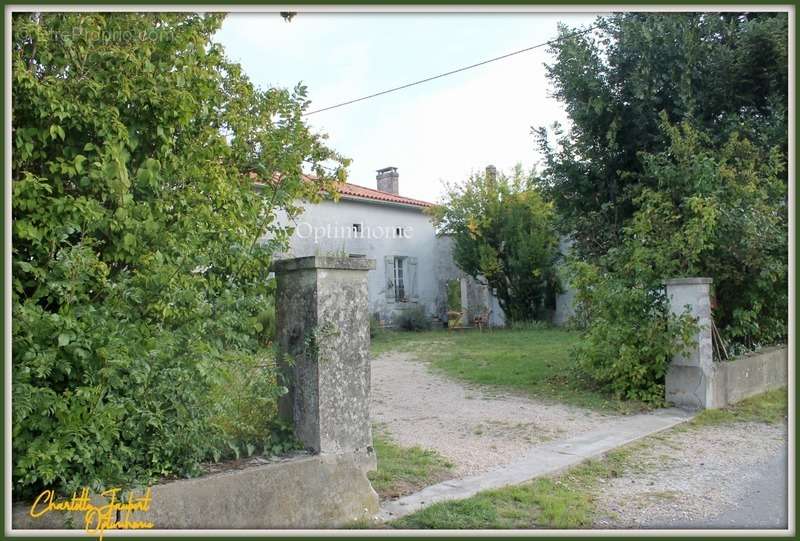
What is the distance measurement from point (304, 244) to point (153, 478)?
15.1 m

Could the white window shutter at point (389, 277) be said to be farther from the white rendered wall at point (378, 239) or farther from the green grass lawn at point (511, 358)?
the green grass lawn at point (511, 358)

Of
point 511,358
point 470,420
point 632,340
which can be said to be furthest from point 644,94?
point 470,420

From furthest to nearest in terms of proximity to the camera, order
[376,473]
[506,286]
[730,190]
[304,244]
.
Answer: [506,286] < [304,244] < [730,190] < [376,473]

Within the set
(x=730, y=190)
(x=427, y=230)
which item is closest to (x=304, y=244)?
(x=427, y=230)

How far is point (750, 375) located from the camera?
8398 mm

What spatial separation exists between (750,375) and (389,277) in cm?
1377

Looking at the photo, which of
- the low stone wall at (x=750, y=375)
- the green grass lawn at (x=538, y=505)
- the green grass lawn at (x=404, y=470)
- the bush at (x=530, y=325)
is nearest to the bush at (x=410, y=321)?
the bush at (x=530, y=325)

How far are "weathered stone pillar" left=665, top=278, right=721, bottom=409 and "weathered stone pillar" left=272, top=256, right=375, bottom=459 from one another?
4.92 m

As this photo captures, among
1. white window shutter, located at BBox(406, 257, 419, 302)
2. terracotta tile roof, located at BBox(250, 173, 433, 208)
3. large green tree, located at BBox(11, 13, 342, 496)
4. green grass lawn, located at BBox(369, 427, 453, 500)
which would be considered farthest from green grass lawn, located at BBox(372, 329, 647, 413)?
large green tree, located at BBox(11, 13, 342, 496)

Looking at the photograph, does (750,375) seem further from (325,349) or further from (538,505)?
(325,349)

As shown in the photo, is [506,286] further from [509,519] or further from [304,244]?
[509,519]

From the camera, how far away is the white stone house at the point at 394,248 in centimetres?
1917

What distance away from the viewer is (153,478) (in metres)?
3.35

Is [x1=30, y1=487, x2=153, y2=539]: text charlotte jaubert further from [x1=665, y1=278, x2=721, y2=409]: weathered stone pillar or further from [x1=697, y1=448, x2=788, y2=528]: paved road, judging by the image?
[x1=665, y1=278, x2=721, y2=409]: weathered stone pillar
